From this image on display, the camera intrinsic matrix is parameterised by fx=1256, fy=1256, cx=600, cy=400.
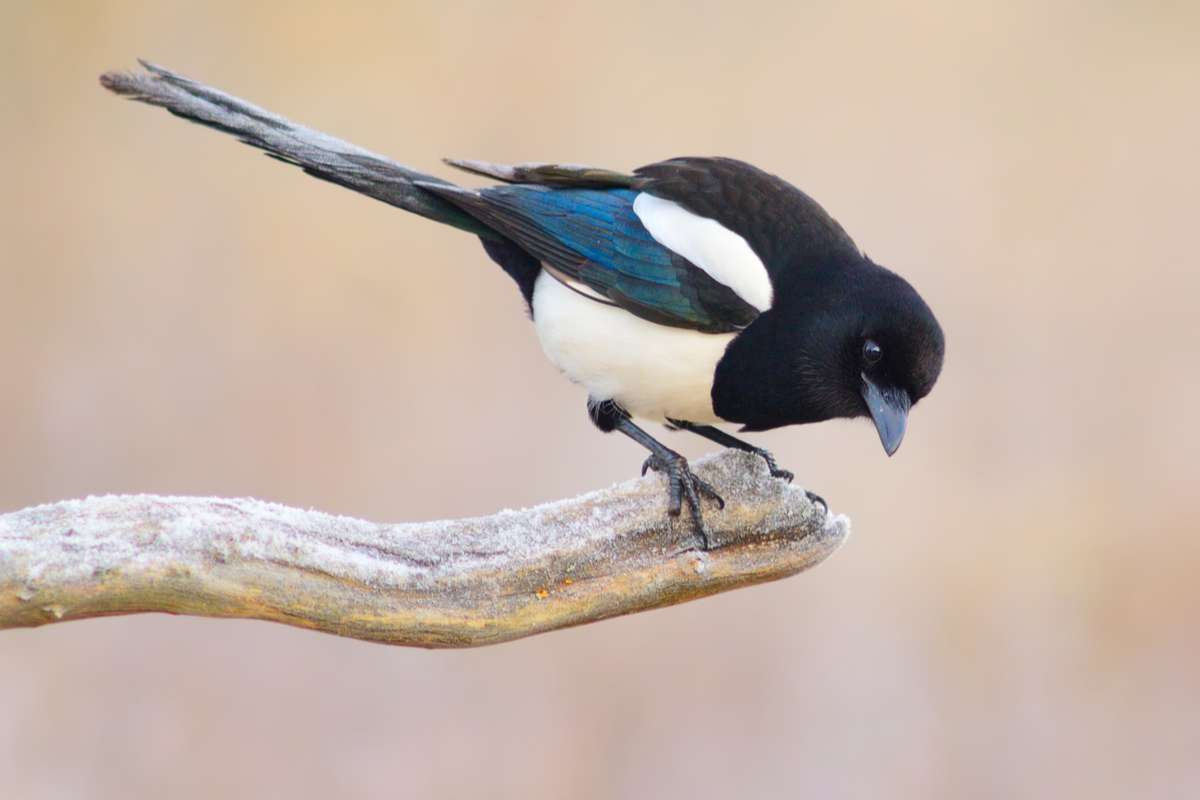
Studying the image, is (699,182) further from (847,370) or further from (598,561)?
(598,561)

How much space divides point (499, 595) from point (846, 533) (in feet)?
1.48

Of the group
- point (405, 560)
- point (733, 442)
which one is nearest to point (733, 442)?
point (733, 442)

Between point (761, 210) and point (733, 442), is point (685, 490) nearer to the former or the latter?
point (733, 442)

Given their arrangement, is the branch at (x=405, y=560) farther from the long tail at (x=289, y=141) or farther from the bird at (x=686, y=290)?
the long tail at (x=289, y=141)

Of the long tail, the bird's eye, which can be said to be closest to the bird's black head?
the bird's eye

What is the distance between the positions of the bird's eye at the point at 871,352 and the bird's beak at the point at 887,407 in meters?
0.02

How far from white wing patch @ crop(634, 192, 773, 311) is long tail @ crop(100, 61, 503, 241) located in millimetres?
238

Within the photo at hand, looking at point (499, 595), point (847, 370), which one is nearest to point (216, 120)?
point (499, 595)

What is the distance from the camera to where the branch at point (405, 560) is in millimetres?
1091

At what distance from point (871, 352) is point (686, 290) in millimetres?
226

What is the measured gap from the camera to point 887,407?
140cm

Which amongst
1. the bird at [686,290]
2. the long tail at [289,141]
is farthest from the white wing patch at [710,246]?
the long tail at [289,141]

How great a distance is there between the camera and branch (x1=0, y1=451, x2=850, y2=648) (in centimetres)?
109

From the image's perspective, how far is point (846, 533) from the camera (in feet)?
4.86
